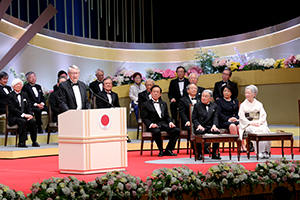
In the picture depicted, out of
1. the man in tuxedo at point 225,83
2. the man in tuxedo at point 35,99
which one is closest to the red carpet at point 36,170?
the man in tuxedo at point 35,99

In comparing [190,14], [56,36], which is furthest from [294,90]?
[56,36]

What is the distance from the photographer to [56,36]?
10766mm

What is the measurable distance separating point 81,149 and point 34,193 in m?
1.26

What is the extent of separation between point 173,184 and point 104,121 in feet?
4.10

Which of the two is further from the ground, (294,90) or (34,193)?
(294,90)

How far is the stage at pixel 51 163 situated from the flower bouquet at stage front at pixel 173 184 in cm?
40

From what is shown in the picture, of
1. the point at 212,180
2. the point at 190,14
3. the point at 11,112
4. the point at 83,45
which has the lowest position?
the point at 212,180

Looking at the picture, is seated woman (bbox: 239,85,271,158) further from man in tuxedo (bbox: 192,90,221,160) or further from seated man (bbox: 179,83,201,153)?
seated man (bbox: 179,83,201,153)

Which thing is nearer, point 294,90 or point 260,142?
point 260,142

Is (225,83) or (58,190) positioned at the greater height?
(225,83)

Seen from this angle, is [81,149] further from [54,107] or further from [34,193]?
[54,107]

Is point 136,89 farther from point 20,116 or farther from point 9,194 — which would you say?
point 9,194

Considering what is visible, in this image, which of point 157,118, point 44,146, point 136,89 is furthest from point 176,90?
point 44,146

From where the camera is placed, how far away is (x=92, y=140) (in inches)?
174
